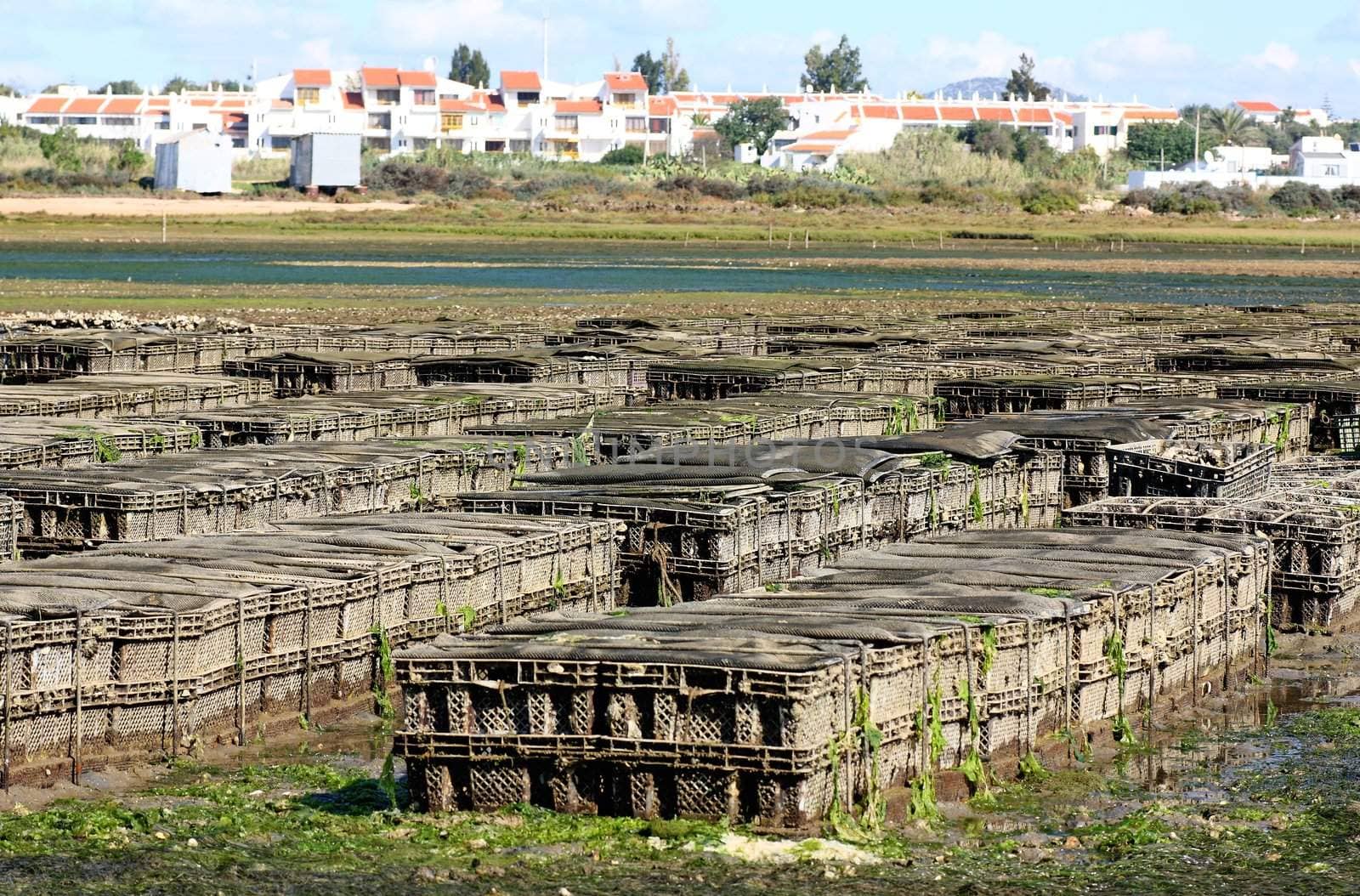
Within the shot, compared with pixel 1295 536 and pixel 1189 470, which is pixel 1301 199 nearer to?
pixel 1189 470

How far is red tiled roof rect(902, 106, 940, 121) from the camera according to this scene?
188 metres

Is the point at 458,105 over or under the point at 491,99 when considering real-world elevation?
under

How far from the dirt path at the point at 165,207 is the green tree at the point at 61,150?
15951 mm

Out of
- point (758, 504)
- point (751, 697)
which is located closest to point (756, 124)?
point (758, 504)

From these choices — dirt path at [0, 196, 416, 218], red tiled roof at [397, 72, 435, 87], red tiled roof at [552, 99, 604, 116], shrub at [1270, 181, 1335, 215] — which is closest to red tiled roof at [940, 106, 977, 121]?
red tiled roof at [552, 99, 604, 116]

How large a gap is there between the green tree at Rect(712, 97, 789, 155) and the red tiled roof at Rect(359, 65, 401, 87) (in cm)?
2921

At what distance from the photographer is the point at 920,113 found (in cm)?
18988

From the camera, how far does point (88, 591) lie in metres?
15.1

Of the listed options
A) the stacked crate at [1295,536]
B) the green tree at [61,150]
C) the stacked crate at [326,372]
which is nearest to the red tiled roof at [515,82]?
the green tree at [61,150]

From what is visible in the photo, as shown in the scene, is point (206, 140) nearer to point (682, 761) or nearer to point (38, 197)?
point (38, 197)

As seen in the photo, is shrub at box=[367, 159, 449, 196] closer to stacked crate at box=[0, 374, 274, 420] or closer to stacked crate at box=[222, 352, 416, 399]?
stacked crate at box=[222, 352, 416, 399]

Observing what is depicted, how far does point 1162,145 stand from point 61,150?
3639 inches

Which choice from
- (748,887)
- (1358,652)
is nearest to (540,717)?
(748,887)

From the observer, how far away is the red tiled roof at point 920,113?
187625 mm
